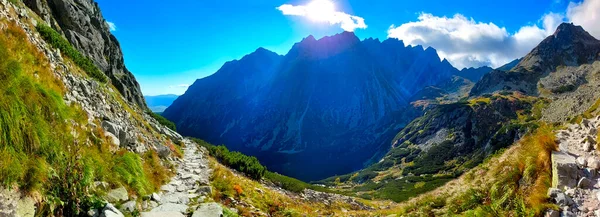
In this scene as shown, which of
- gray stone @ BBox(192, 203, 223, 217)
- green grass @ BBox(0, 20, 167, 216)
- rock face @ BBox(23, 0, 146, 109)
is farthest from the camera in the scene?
rock face @ BBox(23, 0, 146, 109)

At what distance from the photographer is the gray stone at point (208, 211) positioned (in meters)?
11.3

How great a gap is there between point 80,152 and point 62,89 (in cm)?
551

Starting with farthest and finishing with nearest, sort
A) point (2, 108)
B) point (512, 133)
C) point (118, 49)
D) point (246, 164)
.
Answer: point (512, 133) → point (118, 49) → point (246, 164) → point (2, 108)

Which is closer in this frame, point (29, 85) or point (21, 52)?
point (29, 85)

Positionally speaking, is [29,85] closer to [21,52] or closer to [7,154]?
[7,154]

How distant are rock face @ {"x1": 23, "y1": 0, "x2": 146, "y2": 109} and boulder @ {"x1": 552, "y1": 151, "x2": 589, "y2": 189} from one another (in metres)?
54.1

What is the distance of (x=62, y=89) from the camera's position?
540 inches

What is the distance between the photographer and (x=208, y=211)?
38.3ft

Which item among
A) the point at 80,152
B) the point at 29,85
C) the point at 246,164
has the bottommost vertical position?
the point at 246,164

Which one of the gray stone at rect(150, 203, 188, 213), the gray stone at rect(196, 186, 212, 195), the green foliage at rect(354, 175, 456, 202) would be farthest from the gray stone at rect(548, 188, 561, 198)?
the green foliage at rect(354, 175, 456, 202)

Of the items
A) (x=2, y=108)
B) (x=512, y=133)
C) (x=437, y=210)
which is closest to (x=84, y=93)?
(x=2, y=108)

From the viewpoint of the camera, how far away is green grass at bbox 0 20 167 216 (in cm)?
736

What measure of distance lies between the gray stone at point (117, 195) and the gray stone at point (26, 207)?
7.80ft

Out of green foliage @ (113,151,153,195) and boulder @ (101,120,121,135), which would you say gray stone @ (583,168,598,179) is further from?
boulder @ (101,120,121,135)
